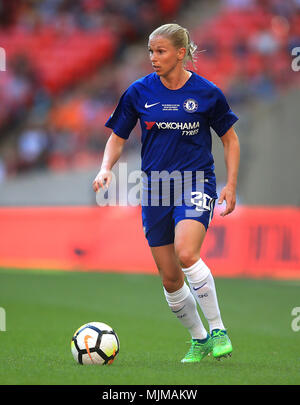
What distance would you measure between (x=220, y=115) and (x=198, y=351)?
179cm

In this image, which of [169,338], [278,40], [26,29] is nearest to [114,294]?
[169,338]

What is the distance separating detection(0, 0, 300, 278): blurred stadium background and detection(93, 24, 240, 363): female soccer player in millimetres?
7502

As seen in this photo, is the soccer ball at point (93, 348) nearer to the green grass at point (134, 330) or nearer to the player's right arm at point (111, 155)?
the green grass at point (134, 330)

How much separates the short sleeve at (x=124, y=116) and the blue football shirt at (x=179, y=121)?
38mm

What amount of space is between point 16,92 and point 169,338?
1420cm

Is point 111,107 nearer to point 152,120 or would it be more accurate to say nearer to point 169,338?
point 169,338

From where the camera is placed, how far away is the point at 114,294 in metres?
10.9

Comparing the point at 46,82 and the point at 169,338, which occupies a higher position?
the point at 46,82

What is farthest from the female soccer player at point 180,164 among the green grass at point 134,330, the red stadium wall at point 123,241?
the red stadium wall at point 123,241

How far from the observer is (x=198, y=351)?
5.69 meters

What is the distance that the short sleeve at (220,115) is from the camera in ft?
18.4

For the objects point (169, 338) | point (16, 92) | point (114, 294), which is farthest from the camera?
point (16, 92)

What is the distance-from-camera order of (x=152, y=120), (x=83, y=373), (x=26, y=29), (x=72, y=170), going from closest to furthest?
1. (x=83, y=373)
2. (x=152, y=120)
3. (x=72, y=170)
4. (x=26, y=29)

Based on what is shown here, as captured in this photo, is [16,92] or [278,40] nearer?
[278,40]
